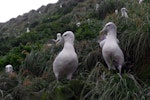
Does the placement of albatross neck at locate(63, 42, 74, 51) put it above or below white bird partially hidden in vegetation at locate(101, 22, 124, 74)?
above

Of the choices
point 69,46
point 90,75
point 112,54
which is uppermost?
point 69,46

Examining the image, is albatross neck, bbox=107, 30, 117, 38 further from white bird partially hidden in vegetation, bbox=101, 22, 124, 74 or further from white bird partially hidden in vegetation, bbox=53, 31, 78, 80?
white bird partially hidden in vegetation, bbox=53, 31, 78, 80

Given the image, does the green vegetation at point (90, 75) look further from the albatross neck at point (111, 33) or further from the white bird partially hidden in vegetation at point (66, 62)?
the albatross neck at point (111, 33)

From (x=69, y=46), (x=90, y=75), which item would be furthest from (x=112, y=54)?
(x=69, y=46)

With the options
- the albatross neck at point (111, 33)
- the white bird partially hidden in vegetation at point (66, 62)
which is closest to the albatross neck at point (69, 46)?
the white bird partially hidden in vegetation at point (66, 62)

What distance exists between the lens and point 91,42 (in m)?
8.55

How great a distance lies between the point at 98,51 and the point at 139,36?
771mm

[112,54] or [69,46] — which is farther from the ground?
[69,46]

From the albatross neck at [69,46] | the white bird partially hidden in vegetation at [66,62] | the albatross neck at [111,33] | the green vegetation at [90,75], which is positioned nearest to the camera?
the green vegetation at [90,75]

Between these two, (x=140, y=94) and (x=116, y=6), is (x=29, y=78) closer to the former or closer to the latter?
(x=140, y=94)

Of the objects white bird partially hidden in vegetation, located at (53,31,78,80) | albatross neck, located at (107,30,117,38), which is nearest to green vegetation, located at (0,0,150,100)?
white bird partially hidden in vegetation, located at (53,31,78,80)

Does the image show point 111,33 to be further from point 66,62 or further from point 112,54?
point 66,62

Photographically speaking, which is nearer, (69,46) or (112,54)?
(112,54)

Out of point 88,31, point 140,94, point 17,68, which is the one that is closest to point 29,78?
point 17,68
